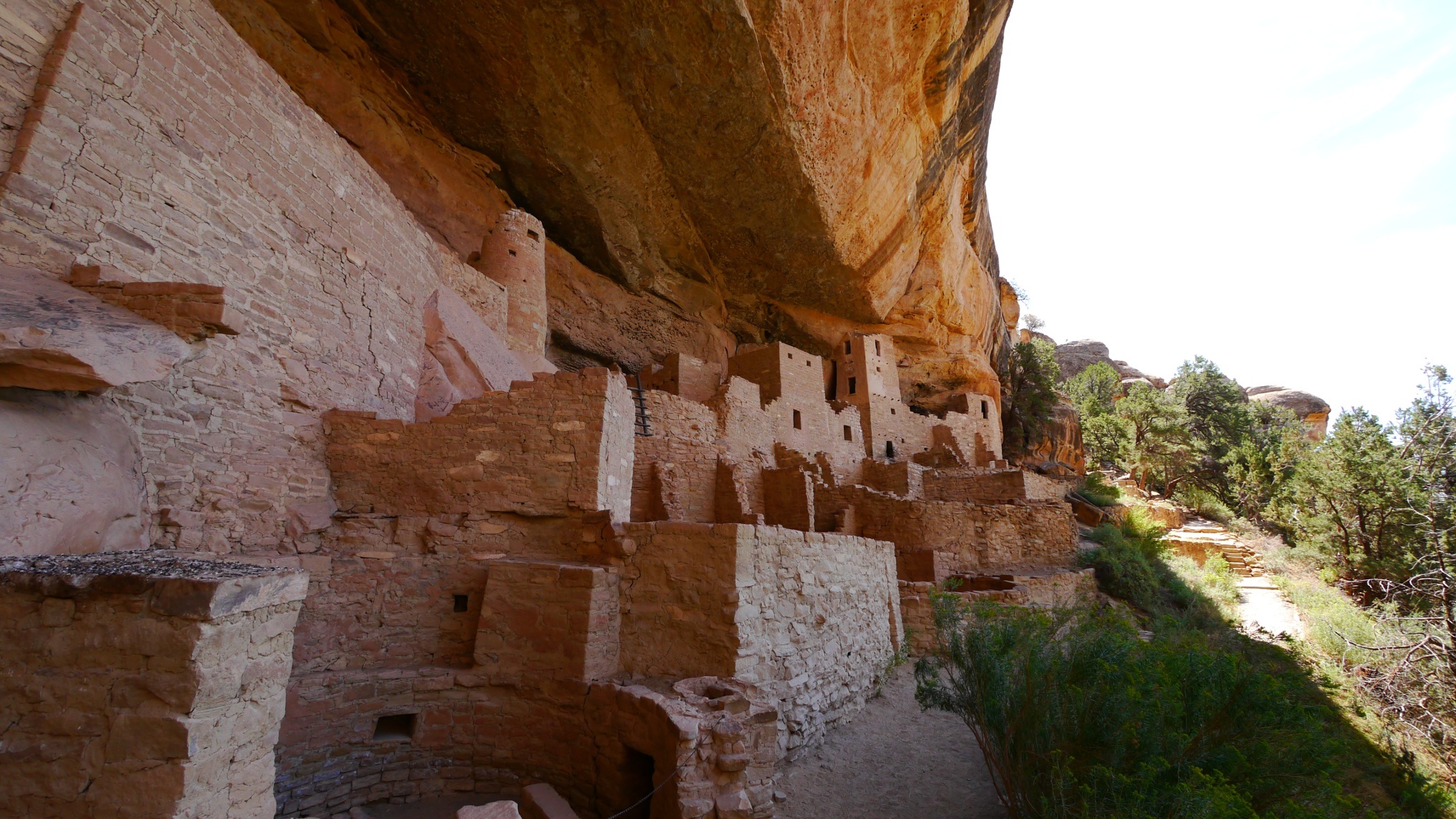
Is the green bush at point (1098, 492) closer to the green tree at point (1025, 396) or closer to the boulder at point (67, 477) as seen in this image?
the green tree at point (1025, 396)

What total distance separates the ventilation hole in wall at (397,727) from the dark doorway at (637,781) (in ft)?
5.60

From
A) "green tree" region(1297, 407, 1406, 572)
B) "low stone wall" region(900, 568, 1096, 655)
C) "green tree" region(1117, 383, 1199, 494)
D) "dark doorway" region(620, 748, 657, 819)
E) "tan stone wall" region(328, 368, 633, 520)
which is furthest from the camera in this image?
"green tree" region(1117, 383, 1199, 494)

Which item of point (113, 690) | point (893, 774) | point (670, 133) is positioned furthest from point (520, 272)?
point (113, 690)

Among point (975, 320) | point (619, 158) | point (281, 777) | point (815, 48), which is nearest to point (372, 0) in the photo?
point (619, 158)

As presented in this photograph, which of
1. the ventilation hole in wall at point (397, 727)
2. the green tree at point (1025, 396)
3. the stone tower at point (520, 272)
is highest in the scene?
the green tree at point (1025, 396)

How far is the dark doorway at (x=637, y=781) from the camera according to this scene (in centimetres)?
453

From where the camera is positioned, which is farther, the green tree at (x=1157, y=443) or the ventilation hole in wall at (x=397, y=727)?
the green tree at (x=1157, y=443)

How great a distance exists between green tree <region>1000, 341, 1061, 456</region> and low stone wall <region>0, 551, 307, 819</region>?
25.8 metres

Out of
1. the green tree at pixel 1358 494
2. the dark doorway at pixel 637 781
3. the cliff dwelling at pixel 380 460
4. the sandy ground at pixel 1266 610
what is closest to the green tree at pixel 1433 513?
the green tree at pixel 1358 494

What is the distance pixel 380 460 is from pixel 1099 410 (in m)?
31.1

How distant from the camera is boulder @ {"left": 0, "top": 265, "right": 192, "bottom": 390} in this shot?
316 centimetres

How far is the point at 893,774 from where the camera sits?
556cm

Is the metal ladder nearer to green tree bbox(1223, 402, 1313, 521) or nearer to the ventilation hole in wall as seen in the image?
the ventilation hole in wall

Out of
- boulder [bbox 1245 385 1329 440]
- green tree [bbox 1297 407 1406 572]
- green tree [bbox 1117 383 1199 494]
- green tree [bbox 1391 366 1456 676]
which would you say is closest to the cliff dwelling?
green tree [bbox 1391 366 1456 676]
